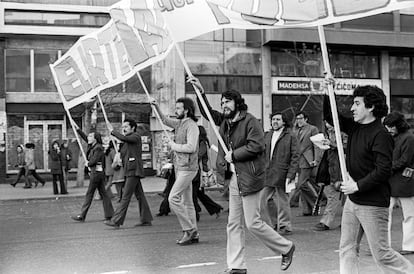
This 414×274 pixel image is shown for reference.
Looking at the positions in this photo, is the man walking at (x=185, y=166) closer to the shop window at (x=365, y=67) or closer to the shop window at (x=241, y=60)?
the shop window at (x=241, y=60)

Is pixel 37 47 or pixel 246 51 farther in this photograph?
pixel 246 51

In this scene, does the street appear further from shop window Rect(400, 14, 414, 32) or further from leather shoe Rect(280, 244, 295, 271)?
shop window Rect(400, 14, 414, 32)

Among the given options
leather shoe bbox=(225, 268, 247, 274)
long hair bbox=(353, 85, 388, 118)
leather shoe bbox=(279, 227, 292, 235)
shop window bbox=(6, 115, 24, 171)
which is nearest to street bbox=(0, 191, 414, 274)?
leather shoe bbox=(279, 227, 292, 235)

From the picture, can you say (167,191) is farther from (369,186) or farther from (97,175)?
(369,186)

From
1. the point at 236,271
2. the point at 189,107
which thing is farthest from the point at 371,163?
the point at 189,107

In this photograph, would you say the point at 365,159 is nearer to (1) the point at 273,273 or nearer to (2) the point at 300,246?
(1) the point at 273,273

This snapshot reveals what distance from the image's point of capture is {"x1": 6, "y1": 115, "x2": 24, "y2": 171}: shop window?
24.1 m

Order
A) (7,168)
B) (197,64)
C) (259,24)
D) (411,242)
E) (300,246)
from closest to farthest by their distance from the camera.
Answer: (259,24) < (411,242) < (300,246) < (7,168) < (197,64)

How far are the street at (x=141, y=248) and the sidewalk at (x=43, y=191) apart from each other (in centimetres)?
599

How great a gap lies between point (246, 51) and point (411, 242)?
20.2 m

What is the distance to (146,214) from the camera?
34.1 ft

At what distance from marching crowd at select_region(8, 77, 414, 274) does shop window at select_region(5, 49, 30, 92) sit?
14.5 m

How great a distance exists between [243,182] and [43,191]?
15.0m

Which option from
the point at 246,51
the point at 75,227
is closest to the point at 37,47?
the point at 246,51
